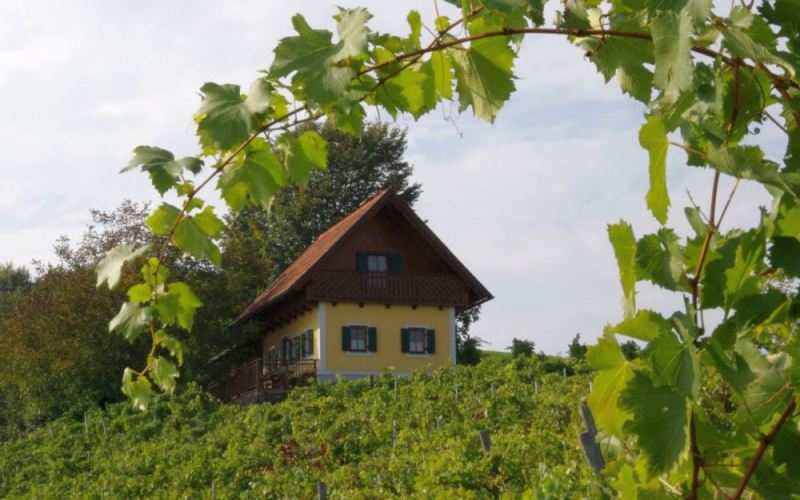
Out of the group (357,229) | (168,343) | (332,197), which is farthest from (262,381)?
(168,343)

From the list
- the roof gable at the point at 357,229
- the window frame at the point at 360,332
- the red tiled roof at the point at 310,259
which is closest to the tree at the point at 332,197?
the red tiled roof at the point at 310,259

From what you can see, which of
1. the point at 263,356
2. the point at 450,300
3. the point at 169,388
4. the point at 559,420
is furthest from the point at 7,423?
the point at 169,388

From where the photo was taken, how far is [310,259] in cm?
3231

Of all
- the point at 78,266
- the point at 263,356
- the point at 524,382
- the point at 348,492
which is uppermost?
the point at 78,266

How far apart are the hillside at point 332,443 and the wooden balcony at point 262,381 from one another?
1.86 m

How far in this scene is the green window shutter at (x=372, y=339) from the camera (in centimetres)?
3066

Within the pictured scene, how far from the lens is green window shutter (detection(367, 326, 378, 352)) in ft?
101

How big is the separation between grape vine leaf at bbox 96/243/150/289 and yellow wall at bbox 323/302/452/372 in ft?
93.2

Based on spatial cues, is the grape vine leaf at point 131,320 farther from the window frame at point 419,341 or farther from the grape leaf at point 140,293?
the window frame at point 419,341

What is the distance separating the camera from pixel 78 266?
33.8 metres

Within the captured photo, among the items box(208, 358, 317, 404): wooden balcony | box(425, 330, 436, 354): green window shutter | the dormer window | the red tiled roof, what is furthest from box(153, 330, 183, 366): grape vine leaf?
the dormer window

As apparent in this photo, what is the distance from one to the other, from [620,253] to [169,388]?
2.47 feet

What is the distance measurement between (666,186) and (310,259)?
103ft

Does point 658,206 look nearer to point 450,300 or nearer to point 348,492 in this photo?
point 348,492
